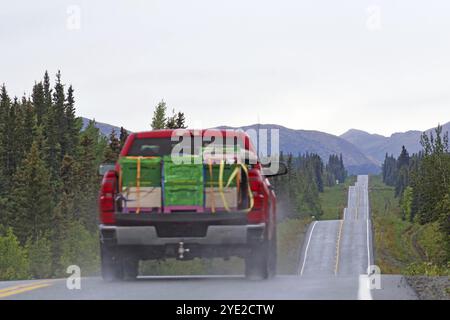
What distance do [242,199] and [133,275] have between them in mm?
2231

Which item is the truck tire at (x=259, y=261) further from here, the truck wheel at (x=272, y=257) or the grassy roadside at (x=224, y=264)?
the grassy roadside at (x=224, y=264)

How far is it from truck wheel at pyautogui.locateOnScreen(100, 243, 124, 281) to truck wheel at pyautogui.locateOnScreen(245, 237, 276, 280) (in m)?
1.79

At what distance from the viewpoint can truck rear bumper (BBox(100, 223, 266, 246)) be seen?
11797 mm

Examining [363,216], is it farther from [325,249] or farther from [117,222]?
[117,222]

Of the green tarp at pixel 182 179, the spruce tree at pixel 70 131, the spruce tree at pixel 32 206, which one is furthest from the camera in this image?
the spruce tree at pixel 70 131

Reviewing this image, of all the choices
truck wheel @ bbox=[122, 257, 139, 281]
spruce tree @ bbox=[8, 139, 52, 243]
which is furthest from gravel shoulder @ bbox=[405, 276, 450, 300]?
spruce tree @ bbox=[8, 139, 52, 243]

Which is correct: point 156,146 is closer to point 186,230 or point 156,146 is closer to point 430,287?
point 186,230

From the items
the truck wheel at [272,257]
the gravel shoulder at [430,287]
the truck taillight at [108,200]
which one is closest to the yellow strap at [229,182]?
the truck wheel at [272,257]

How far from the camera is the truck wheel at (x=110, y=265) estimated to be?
12.3 metres

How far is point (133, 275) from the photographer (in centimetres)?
1314

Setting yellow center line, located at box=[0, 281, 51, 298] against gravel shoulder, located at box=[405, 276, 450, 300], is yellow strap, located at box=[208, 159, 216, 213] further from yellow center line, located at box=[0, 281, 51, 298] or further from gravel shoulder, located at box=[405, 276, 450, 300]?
gravel shoulder, located at box=[405, 276, 450, 300]
